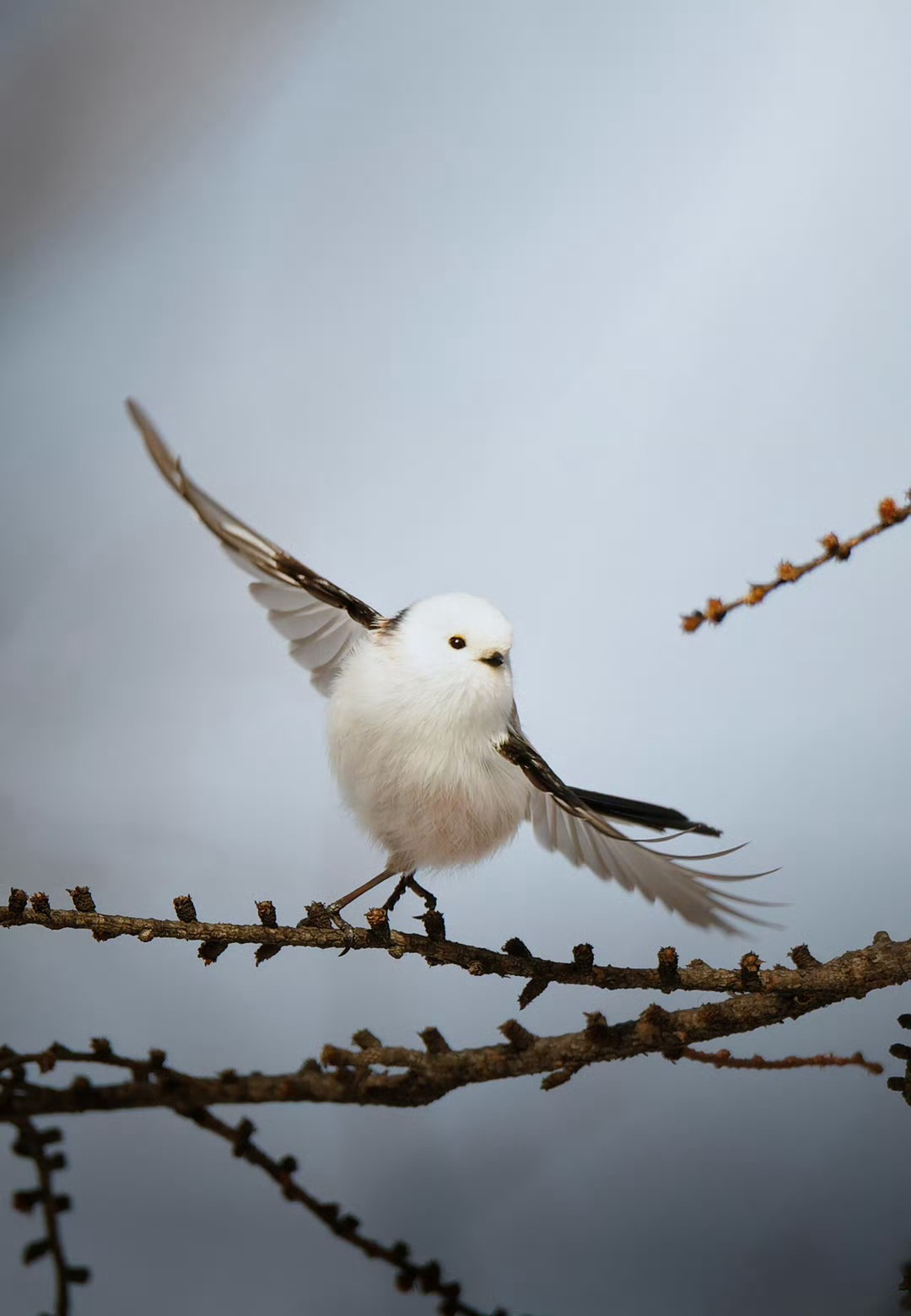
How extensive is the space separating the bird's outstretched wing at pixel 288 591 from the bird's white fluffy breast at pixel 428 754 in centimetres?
6

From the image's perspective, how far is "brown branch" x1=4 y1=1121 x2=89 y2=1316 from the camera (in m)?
0.33

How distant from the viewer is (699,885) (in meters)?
0.72

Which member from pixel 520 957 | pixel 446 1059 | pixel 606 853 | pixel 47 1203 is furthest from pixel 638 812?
pixel 47 1203

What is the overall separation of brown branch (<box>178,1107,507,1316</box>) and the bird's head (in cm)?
37

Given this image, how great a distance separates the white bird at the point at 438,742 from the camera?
721mm

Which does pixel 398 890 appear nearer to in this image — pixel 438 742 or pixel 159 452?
pixel 438 742

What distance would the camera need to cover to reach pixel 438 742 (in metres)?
0.73

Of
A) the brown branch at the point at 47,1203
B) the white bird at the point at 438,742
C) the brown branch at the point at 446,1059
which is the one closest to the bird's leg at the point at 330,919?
the white bird at the point at 438,742

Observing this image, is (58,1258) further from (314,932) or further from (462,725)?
(462,725)

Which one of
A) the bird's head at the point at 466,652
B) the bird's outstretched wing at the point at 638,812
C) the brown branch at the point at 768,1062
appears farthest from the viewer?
the bird's outstretched wing at the point at 638,812

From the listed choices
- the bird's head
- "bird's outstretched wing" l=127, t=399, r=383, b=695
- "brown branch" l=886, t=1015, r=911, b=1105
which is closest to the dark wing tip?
"bird's outstretched wing" l=127, t=399, r=383, b=695

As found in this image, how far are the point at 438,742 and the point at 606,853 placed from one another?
0.16 m

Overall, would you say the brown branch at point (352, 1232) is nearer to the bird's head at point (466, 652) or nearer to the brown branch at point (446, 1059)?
the brown branch at point (446, 1059)

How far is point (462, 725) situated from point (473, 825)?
66 mm
